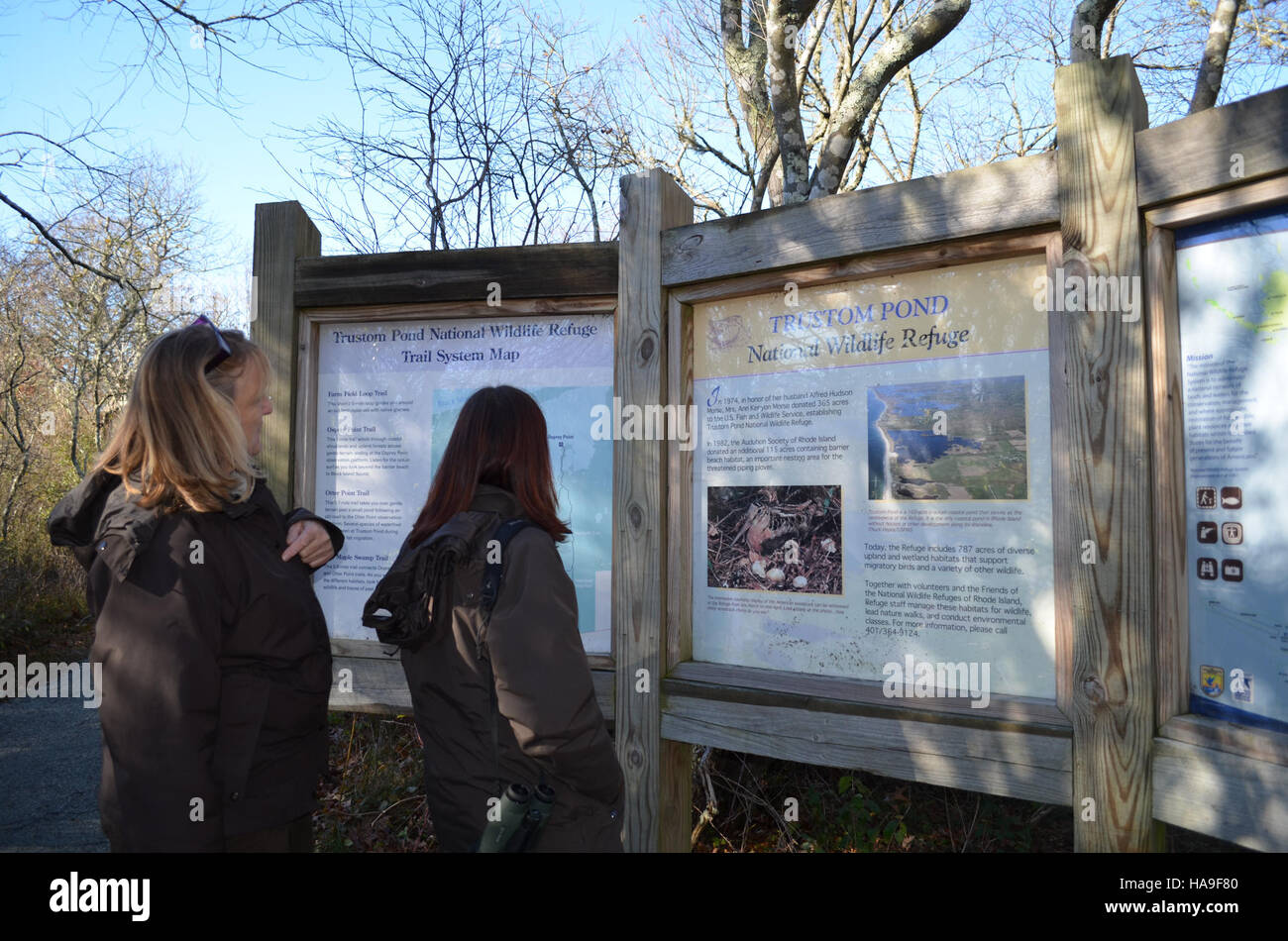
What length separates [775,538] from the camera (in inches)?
119

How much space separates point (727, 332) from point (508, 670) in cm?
169

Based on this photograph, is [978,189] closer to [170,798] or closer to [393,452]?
[393,452]

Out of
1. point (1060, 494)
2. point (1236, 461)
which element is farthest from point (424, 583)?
point (1236, 461)

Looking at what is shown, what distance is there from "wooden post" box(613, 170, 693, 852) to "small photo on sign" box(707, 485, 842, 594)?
0.19 metres

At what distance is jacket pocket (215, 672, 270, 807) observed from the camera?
200 cm

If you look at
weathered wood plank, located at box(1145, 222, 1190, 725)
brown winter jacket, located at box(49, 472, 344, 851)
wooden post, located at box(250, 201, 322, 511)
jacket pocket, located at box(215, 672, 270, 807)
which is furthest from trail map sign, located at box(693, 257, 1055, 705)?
wooden post, located at box(250, 201, 322, 511)

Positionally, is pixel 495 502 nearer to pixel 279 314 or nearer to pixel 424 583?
pixel 424 583

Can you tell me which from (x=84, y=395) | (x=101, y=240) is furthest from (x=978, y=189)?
(x=84, y=395)

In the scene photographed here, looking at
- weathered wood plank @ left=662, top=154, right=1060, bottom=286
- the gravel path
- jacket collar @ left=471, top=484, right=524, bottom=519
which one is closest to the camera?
jacket collar @ left=471, top=484, right=524, bottom=519

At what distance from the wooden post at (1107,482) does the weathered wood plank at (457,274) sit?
165cm

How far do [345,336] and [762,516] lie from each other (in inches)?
78.4

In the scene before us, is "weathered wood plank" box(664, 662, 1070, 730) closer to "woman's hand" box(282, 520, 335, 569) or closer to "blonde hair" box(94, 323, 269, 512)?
"woman's hand" box(282, 520, 335, 569)

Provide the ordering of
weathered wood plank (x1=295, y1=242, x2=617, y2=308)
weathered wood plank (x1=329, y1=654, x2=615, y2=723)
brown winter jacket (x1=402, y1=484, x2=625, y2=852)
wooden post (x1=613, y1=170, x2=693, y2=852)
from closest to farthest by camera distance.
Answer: brown winter jacket (x1=402, y1=484, x2=625, y2=852), wooden post (x1=613, y1=170, x2=693, y2=852), weathered wood plank (x1=295, y1=242, x2=617, y2=308), weathered wood plank (x1=329, y1=654, x2=615, y2=723)
